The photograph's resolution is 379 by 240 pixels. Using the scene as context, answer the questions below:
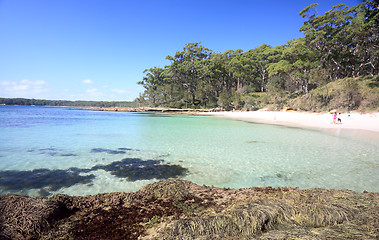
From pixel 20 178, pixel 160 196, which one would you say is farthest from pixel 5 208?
pixel 20 178

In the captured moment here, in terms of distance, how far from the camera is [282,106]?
3844 centimetres

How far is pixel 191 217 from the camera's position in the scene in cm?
288

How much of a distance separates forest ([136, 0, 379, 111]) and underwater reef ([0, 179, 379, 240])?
16181mm

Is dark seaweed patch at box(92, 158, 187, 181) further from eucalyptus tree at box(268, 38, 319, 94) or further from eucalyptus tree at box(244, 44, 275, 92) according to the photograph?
eucalyptus tree at box(244, 44, 275, 92)

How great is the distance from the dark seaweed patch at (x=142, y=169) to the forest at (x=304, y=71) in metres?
16.6

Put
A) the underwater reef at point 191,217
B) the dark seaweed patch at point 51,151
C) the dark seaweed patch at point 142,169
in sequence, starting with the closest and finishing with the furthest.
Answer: the underwater reef at point 191,217 < the dark seaweed patch at point 142,169 < the dark seaweed patch at point 51,151

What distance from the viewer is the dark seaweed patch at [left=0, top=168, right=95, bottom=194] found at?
5.14 metres

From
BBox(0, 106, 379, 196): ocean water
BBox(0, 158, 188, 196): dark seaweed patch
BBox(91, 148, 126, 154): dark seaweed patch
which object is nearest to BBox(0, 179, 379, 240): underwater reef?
BBox(0, 106, 379, 196): ocean water

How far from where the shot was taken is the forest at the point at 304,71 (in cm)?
2969

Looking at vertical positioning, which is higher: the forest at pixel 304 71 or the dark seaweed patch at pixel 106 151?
the forest at pixel 304 71

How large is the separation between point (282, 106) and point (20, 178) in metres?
41.2

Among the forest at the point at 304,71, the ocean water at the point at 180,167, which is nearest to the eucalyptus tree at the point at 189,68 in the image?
the forest at the point at 304,71

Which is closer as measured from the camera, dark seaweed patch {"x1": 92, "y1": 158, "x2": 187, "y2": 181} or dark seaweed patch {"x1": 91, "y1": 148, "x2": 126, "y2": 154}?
dark seaweed patch {"x1": 92, "y1": 158, "x2": 187, "y2": 181}

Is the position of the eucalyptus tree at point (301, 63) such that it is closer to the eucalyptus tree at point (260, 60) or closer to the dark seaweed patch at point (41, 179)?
the eucalyptus tree at point (260, 60)
